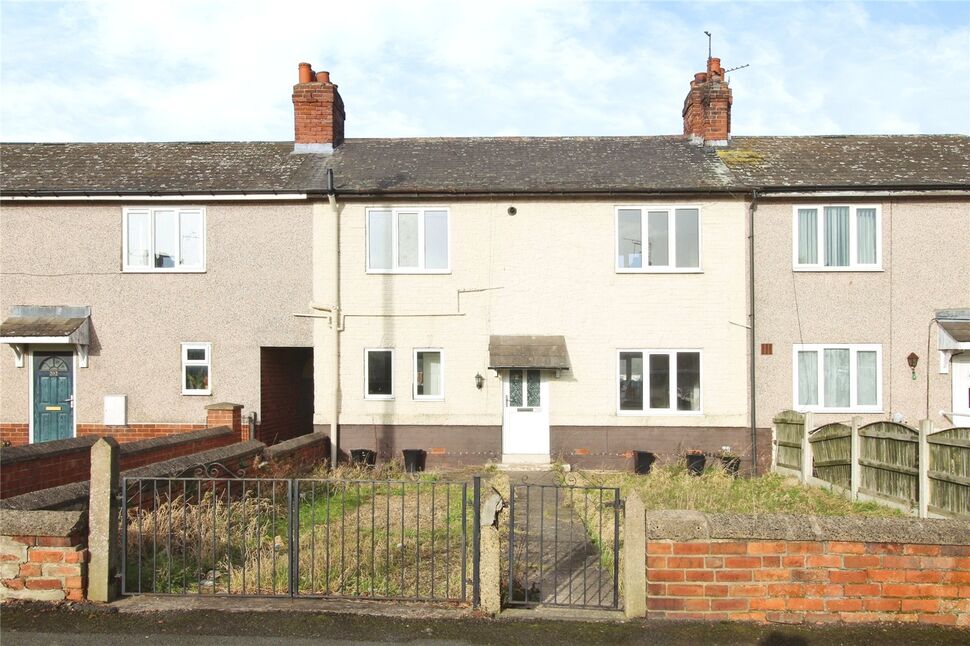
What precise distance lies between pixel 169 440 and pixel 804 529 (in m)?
8.95

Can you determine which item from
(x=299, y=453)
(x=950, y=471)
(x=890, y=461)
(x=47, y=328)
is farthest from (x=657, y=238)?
(x=47, y=328)

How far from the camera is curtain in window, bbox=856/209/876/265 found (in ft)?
44.8

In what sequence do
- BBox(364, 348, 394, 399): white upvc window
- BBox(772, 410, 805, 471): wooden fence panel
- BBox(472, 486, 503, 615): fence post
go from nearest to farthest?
BBox(472, 486, 503, 615): fence post, BBox(772, 410, 805, 471): wooden fence panel, BBox(364, 348, 394, 399): white upvc window

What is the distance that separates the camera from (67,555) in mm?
5492

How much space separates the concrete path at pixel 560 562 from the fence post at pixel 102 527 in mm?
3206

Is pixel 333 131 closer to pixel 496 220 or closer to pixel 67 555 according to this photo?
pixel 496 220

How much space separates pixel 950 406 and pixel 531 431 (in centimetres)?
786

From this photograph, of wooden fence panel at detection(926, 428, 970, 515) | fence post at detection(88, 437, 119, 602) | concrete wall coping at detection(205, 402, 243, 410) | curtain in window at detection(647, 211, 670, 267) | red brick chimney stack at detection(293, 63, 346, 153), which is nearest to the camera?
fence post at detection(88, 437, 119, 602)

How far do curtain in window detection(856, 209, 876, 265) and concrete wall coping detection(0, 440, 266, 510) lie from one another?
11.6 metres

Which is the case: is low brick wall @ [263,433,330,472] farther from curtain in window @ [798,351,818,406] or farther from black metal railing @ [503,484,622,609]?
curtain in window @ [798,351,818,406]

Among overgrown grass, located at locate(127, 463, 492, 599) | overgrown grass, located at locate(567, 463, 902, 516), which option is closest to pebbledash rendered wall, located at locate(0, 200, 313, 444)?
overgrown grass, located at locate(127, 463, 492, 599)

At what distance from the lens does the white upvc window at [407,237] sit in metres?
14.0

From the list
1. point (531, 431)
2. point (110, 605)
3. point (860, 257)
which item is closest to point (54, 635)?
point (110, 605)

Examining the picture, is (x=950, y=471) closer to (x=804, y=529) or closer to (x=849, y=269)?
(x=804, y=529)
